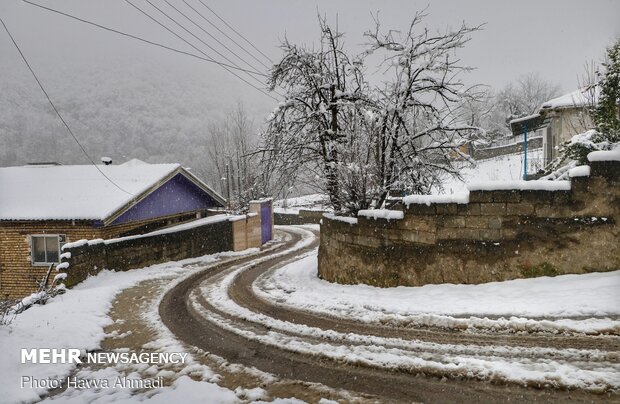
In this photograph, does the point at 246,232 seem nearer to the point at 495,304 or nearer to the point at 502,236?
the point at 502,236

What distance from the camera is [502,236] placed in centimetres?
667

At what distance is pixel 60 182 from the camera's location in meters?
16.1

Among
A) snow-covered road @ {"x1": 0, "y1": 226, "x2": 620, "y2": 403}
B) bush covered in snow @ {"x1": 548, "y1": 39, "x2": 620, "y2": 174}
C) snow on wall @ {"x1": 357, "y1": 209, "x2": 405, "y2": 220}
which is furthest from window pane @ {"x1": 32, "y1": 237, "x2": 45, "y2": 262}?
bush covered in snow @ {"x1": 548, "y1": 39, "x2": 620, "y2": 174}

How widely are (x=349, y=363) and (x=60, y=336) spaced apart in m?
4.88

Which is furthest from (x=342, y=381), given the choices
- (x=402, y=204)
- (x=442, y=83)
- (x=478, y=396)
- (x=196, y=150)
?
(x=196, y=150)

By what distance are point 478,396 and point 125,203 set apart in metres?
13.3

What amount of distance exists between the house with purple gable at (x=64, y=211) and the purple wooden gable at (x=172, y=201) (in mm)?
43

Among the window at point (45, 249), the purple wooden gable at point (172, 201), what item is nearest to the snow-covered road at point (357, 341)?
the window at point (45, 249)

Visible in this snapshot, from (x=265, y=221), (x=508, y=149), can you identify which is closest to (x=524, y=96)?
(x=508, y=149)

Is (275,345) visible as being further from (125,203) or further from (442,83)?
(125,203)

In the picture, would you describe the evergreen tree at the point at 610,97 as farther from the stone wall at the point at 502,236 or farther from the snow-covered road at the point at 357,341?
the snow-covered road at the point at 357,341

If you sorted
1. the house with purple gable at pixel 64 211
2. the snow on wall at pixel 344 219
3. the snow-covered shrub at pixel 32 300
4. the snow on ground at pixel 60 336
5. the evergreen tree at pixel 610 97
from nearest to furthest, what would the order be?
1. the snow on ground at pixel 60 336
2. the snow-covered shrub at pixel 32 300
3. the snow on wall at pixel 344 219
4. the evergreen tree at pixel 610 97
5. the house with purple gable at pixel 64 211

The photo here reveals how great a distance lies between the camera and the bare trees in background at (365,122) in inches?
378

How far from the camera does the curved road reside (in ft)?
11.9
